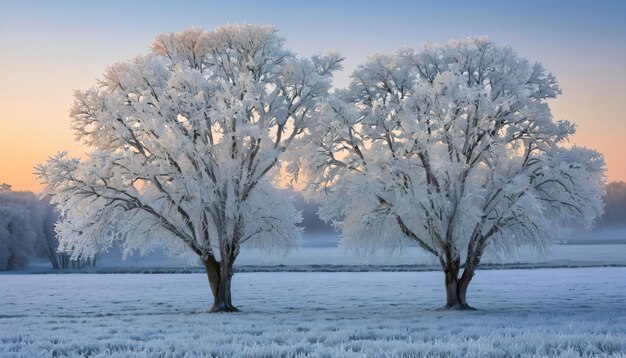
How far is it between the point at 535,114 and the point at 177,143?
15.9 meters

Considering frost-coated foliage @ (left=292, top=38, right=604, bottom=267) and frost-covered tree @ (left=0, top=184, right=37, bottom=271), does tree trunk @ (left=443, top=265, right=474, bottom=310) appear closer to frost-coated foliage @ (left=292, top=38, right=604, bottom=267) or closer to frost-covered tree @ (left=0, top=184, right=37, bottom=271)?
frost-coated foliage @ (left=292, top=38, right=604, bottom=267)

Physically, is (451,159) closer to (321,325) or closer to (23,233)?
(321,325)

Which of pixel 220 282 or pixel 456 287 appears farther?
pixel 220 282

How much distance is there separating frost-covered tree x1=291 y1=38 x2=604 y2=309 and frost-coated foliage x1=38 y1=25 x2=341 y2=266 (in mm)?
2251

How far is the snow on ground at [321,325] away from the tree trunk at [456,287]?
1.09 m

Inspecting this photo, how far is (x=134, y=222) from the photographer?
1127 inches

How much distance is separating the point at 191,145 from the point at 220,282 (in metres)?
7.54

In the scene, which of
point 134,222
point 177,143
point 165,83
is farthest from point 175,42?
point 134,222

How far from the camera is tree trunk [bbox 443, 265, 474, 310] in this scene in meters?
29.5

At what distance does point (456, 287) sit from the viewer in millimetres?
29828

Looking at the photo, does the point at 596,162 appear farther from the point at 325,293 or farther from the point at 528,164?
the point at 325,293

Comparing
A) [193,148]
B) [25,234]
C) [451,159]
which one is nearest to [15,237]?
[25,234]

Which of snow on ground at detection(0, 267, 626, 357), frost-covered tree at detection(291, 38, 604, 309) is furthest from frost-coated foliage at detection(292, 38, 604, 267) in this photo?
snow on ground at detection(0, 267, 626, 357)

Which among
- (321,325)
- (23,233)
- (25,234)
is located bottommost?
(321,325)
